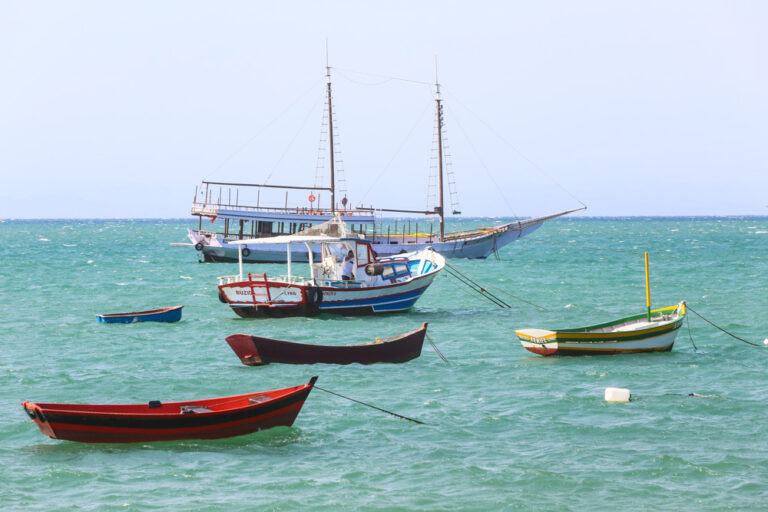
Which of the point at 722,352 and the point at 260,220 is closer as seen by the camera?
the point at 722,352

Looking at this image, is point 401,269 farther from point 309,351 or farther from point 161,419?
point 161,419

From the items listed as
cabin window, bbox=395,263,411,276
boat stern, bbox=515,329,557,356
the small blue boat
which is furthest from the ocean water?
cabin window, bbox=395,263,411,276

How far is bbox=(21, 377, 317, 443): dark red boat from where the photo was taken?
16609 millimetres

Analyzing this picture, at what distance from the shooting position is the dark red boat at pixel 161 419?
54.5 ft

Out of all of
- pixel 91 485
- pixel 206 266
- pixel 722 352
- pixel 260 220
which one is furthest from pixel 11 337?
pixel 206 266

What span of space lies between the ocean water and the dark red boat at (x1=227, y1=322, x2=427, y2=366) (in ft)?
1.14

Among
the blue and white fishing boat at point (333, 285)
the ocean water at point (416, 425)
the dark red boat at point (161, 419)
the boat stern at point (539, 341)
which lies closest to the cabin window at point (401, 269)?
the blue and white fishing boat at point (333, 285)

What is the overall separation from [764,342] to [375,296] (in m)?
14.9

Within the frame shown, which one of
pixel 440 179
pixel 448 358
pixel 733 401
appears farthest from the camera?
pixel 440 179

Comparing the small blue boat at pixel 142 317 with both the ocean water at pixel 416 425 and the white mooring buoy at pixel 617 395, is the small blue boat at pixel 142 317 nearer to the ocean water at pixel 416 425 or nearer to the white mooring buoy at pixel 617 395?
the ocean water at pixel 416 425

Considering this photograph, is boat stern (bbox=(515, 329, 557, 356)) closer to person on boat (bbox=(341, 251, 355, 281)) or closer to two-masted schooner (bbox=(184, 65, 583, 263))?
person on boat (bbox=(341, 251, 355, 281))

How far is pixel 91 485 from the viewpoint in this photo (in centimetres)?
1503

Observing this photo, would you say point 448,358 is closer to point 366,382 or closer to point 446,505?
point 366,382

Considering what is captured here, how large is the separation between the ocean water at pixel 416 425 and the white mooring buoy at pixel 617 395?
27 centimetres
